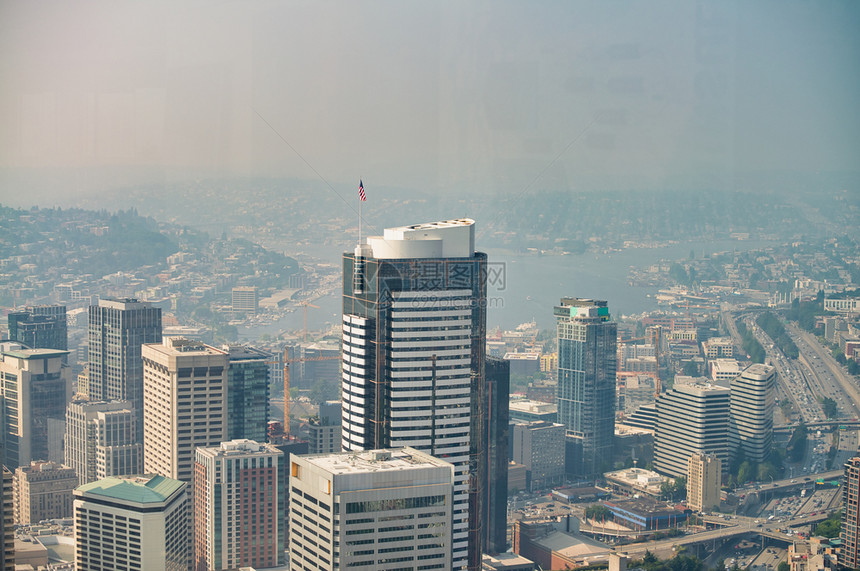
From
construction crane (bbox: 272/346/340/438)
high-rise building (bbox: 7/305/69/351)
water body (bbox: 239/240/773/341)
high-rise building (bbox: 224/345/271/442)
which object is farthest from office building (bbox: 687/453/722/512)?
high-rise building (bbox: 7/305/69/351)

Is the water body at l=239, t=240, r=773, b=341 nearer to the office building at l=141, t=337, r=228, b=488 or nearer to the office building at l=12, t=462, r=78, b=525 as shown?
the office building at l=141, t=337, r=228, b=488

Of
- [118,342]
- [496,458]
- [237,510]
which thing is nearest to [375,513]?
[237,510]

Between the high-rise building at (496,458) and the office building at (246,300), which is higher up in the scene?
the office building at (246,300)

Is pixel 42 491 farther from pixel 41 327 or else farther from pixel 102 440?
pixel 41 327

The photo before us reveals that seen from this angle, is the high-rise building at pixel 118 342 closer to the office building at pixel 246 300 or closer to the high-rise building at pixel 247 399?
the office building at pixel 246 300

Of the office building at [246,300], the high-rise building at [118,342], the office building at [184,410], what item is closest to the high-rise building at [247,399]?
the office building at [184,410]
